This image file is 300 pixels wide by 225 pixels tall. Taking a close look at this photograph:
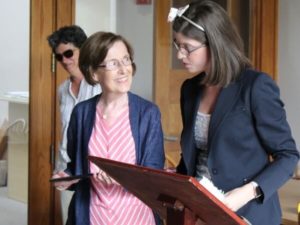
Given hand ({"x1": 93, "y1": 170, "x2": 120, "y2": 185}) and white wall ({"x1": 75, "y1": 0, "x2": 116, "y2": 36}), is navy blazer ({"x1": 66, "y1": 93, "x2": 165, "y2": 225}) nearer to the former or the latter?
hand ({"x1": 93, "y1": 170, "x2": 120, "y2": 185})

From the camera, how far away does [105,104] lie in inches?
71.4

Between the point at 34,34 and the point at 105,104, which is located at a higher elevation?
the point at 34,34

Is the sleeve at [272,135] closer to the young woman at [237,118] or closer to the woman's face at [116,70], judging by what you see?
the young woman at [237,118]

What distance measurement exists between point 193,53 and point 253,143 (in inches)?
11.9

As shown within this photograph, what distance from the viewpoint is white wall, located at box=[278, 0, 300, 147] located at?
3.73 metres

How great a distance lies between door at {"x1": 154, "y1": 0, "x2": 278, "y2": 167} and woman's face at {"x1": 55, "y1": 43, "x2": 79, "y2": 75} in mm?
1060

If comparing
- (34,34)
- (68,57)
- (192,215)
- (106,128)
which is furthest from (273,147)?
(34,34)

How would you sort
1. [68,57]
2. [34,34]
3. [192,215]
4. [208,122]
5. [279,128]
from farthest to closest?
[34,34] → [68,57] → [208,122] → [279,128] → [192,215]

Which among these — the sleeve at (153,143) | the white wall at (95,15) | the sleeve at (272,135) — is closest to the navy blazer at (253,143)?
the sleeve at (272,135)

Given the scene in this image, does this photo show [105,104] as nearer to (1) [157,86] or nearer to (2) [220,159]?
(2) [220,159]

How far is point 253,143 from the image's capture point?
1514mm

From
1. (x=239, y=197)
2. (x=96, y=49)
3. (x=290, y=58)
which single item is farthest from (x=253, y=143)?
(x=290, y=58)

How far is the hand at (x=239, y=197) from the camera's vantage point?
4.45 feet

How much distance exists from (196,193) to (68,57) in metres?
1.72
